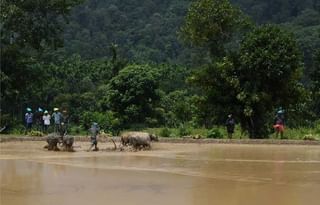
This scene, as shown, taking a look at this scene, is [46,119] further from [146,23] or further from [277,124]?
[146,23]

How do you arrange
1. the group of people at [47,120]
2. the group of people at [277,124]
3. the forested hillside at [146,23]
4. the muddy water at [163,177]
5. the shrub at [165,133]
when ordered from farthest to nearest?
the forested hillside at [146,23] < the shrub at [165,133] < the group of people at [277,124] < the group of people at [47,120] < the muddy water at [163,177]

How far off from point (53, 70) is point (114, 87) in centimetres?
1630

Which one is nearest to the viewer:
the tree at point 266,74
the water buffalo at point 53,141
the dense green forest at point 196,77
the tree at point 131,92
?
the water buffalo at point 53,141

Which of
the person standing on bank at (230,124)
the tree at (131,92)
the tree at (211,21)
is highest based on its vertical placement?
the tree at (211,21)

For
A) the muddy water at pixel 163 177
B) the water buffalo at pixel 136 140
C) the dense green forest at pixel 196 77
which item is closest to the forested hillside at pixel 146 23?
the dense green forest at pixel 196 77

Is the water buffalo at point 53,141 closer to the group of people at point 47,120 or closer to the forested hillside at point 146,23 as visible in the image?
the group of people at point 47,120

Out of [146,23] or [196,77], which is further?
[146,23]

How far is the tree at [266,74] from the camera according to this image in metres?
24.1

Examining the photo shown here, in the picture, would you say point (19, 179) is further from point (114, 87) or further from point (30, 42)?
point (114, 87)

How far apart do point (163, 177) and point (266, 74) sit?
42.4ft

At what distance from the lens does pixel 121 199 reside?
9688mm

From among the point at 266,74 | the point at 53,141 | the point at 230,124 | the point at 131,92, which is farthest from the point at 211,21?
the point at 53,141

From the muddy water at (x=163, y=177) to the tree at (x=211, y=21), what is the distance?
802 centimetres

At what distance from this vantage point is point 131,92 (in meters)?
34.3
